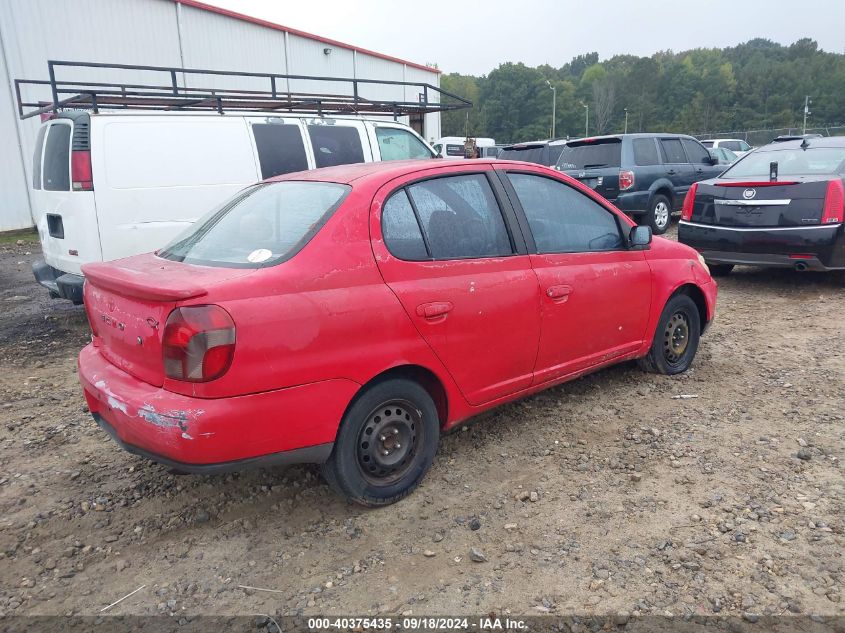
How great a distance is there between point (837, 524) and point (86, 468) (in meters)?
3.86

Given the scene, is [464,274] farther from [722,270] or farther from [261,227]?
[722,270]

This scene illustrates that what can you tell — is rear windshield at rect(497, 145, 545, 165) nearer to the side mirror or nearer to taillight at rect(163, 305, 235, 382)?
the side mirror

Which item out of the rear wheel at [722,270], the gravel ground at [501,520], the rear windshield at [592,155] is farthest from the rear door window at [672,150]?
the gravel ground at [501,520]

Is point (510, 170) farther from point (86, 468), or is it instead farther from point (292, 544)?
point (86, 468)

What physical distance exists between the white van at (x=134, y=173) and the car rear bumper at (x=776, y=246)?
479 centimetres

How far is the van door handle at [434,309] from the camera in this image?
305 cm

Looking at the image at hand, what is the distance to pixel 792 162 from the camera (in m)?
7.37

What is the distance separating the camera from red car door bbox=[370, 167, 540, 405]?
3.07 metres

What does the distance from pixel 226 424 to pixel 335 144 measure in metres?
5.21

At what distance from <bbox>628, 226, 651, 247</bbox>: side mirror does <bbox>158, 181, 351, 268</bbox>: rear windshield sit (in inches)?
81.8

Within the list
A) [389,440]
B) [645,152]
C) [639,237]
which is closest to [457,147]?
[645,152]

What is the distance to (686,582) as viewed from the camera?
2516 millimetres

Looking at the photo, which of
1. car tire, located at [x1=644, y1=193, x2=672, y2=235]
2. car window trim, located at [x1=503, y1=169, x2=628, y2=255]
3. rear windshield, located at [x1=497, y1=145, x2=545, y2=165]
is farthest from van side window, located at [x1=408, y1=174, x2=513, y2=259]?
rear windshield, located at [x1=497, y1=145, x2=545, y2=165]

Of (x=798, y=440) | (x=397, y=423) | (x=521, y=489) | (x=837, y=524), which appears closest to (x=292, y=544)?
(x=397, y=423)
